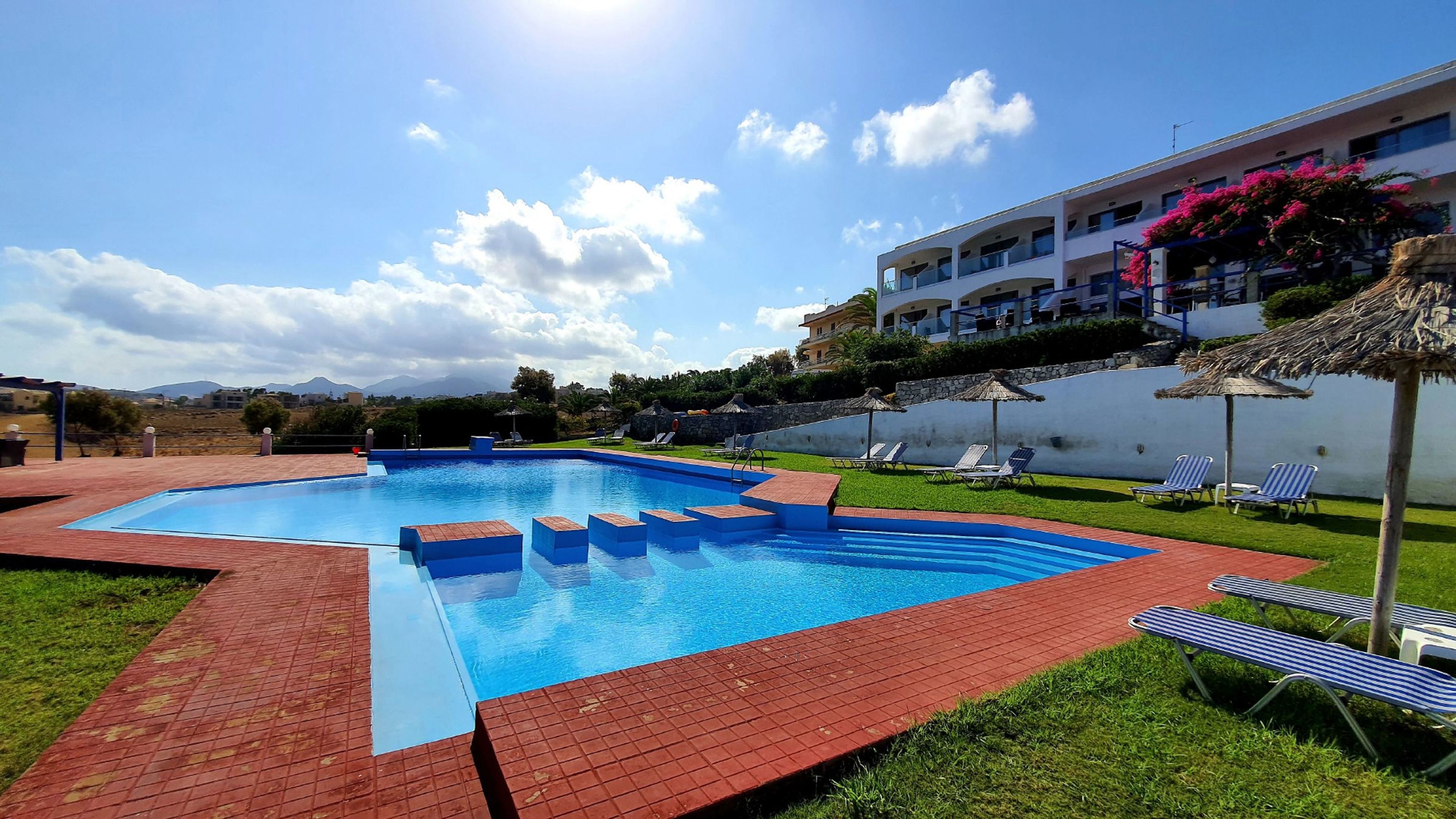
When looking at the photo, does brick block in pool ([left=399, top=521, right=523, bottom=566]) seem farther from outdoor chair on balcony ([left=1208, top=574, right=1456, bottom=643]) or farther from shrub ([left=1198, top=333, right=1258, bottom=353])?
shrub ([left=1198, top=333, right=1258, bottom=353])

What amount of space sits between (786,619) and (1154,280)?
20.4 metres

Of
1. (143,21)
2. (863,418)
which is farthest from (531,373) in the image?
(143,21)

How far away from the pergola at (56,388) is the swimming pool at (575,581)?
700 centimetres

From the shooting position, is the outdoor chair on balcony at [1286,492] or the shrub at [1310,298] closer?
the outdoor chair on balcony at [1286,492]

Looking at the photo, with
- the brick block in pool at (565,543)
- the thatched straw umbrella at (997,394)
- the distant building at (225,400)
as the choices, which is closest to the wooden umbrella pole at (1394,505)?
the brick block in pool at (565,543)

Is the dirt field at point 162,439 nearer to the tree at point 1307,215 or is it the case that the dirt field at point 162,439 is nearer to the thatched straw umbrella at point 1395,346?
the thatched straw umbrella at point 1395,346

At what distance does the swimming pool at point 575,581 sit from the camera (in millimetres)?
4348

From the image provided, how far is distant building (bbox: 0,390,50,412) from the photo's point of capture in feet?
68.5

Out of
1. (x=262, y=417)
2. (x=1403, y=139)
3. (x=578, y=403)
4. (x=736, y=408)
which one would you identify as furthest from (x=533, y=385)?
(x=1403, y=139)

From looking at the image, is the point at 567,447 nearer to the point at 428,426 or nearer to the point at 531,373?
the point at 428,426

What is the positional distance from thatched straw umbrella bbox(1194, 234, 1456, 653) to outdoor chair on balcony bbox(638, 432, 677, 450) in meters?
21.9

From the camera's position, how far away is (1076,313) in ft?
62.7

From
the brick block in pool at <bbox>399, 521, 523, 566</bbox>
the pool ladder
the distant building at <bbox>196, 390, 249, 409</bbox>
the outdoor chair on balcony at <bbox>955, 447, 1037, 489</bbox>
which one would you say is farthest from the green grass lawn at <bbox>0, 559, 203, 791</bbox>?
the distant building at <bbox>196, 390, 249, 409</bbox>

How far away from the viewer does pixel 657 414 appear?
2834 cm
